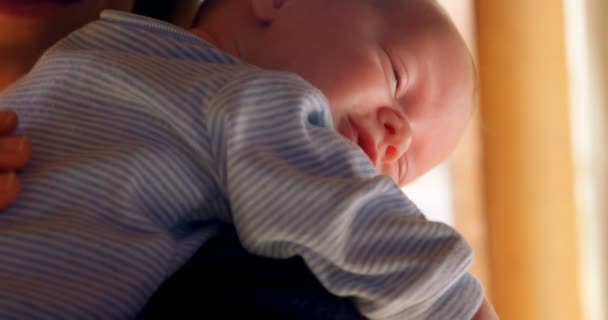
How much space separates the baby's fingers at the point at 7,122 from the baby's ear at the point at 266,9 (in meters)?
0.30

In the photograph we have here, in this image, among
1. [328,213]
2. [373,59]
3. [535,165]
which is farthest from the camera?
[535,165]

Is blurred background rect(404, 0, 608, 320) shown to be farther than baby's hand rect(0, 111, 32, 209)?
Yes

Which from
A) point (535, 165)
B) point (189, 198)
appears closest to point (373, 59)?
point (189, 198)

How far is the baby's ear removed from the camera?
29.7 inches

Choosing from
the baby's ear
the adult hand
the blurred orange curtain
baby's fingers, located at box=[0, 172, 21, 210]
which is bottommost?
the blurred orange curtain

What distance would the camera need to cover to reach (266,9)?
0.76 m

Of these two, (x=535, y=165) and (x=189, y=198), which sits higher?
(x=189, y=198)

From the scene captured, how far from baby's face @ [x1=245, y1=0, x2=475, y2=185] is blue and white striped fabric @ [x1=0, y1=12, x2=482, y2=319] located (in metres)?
0.13

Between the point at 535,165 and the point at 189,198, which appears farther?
the point at 535,165

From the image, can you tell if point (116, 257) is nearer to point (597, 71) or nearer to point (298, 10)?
point (298, 10)

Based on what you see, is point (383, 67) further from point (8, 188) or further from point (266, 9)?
A: point (8, 188)

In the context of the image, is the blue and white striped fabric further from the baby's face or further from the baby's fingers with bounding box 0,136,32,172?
the baby's face

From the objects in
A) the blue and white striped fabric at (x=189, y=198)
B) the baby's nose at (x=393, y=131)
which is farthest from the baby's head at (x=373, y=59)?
the blue and white striped fabric at (x=189, y=198)

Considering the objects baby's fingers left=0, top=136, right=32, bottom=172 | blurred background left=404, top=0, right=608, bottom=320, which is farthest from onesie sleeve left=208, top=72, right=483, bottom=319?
blurred background left=404, top=0, right=608, bottom=320
